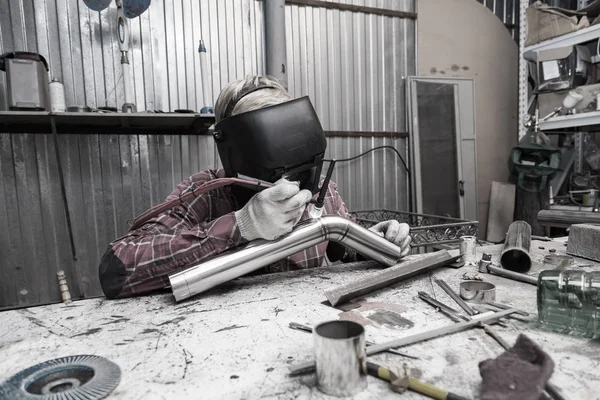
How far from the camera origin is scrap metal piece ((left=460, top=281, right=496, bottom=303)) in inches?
31.4

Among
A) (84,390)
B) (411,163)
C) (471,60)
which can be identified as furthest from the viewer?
(471,60)

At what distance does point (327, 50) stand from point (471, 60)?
1.43 metres

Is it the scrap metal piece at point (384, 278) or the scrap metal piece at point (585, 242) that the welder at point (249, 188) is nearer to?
the scrap metal piece at point (384, 278)

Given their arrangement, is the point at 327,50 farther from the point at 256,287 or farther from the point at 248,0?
the point at 256,287

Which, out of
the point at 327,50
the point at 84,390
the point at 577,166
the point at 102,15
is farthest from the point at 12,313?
the point at 577,166

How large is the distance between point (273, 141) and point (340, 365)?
21.4 inches

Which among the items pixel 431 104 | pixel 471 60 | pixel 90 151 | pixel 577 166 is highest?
pixel 471 60

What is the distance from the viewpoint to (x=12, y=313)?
81 centimetres

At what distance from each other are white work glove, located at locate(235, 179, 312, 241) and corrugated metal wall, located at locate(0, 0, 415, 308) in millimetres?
1632

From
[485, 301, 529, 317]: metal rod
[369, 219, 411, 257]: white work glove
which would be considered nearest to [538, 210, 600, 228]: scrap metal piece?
[369, 219, 411, 257]: white work glove

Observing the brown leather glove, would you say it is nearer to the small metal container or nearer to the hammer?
the hammer

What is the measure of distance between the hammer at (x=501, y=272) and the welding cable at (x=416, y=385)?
603mm

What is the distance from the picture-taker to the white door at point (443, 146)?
120 inches

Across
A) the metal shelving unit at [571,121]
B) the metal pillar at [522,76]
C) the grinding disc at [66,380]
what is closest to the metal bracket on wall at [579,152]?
the metal pillar at [522,76]
